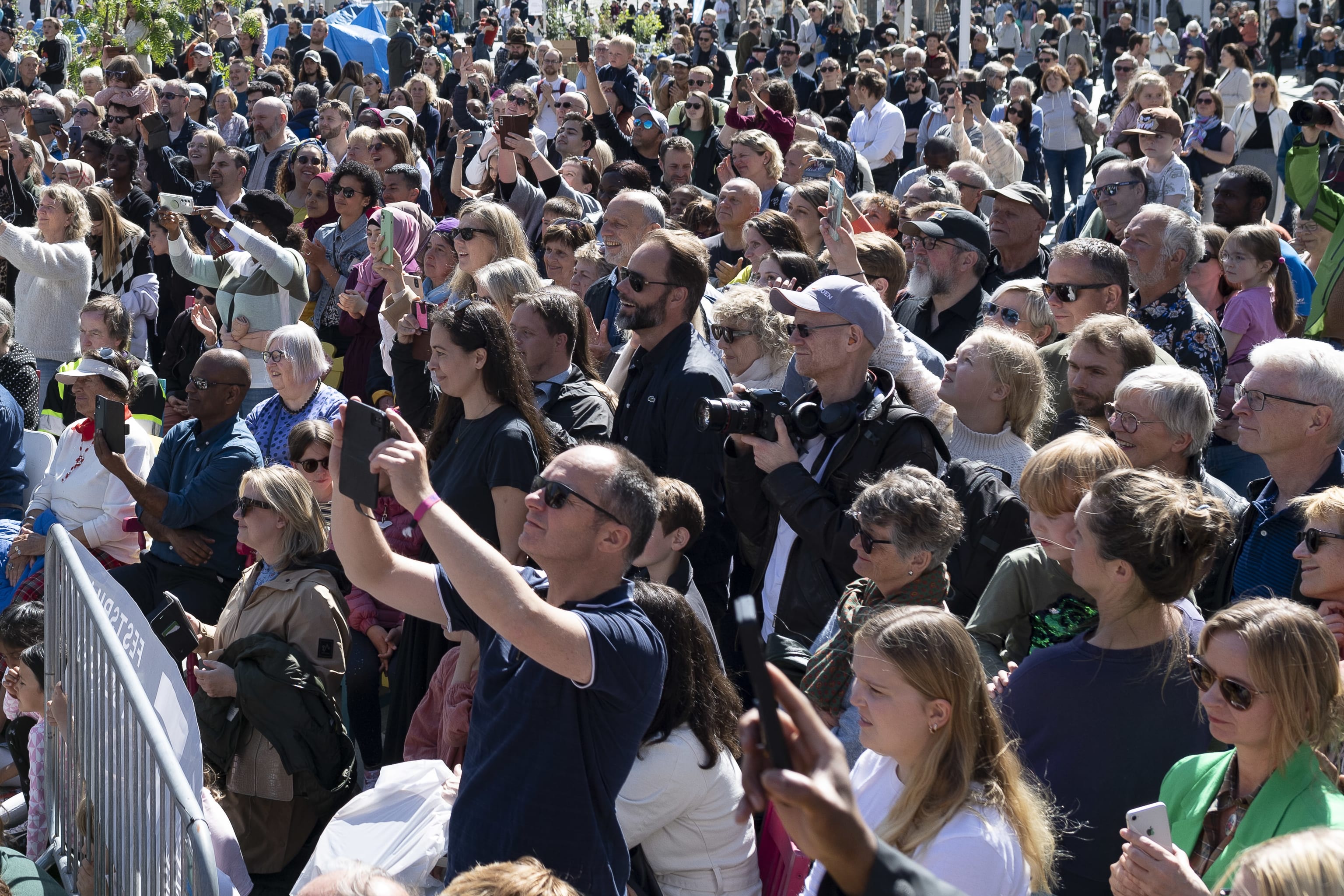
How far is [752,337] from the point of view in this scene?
15.9ft

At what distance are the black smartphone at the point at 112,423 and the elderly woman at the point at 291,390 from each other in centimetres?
57

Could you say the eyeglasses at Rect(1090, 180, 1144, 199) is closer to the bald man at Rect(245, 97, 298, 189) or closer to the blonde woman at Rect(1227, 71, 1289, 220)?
the blonde woman at Rect(1227, 71, 1289, 220)

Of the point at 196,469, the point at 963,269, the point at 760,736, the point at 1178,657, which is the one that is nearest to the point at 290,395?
the point at 196,469

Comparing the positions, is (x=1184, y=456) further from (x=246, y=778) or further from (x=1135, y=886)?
(x=246, y=778)

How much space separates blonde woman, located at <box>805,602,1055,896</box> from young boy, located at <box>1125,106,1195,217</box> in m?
5.50

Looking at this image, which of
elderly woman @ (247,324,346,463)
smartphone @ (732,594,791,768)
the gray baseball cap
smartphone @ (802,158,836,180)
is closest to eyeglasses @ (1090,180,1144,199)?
smartphone @ (802,158,836,180)

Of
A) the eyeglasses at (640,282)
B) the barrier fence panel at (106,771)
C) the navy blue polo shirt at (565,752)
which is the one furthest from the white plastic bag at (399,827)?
the eyeglasses at (640,282)

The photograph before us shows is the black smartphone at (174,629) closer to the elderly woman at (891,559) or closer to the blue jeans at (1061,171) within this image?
the elderly woman at (891,559)

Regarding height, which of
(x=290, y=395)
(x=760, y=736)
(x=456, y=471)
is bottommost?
(x=290, y=395)

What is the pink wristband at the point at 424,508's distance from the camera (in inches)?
95.7

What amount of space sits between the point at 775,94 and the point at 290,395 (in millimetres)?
5386

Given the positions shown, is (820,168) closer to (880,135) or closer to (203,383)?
(880,135)

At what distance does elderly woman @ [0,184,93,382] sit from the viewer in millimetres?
7527

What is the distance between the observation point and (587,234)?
6812 mm
